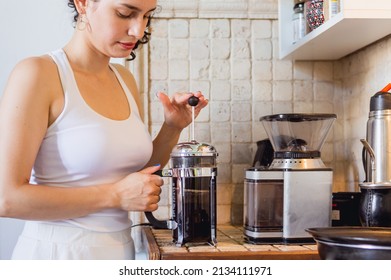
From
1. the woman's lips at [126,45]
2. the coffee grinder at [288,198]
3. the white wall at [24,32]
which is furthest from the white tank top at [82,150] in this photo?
the white wall at [24,32]

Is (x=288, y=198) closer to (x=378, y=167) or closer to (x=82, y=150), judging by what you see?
(x=378, y=167)

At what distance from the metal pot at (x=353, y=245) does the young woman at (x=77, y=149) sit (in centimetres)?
32

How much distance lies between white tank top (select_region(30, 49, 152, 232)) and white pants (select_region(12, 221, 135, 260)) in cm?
2

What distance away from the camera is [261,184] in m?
1.20

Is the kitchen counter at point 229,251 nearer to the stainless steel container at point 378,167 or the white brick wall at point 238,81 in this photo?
the stainless steel container at point 378,167

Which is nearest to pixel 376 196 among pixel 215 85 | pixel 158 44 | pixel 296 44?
pixel 296 44

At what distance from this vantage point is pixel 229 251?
1.08 metres

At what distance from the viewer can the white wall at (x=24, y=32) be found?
1.42m

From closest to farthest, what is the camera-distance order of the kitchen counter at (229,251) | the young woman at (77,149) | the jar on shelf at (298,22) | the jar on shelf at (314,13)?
the young woman at (77,149)
the kitchen counter at (229,251)
the jar on shelf at (314,13)
the jar on shelf at (298,22)

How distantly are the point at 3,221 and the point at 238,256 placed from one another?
0.64 m

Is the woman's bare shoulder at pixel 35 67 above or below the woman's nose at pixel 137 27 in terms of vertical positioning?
below

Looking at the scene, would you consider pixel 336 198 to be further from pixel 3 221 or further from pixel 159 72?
pixel 3 221

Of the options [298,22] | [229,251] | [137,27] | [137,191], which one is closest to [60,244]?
[137,191]

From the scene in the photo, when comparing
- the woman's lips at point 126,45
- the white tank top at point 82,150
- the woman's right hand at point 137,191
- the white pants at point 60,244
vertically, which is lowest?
the white pants at point 60,244
